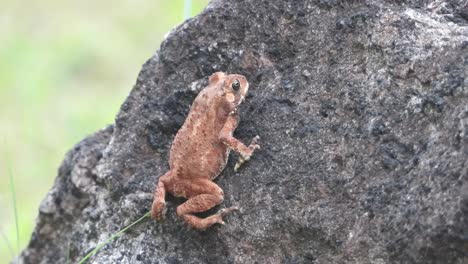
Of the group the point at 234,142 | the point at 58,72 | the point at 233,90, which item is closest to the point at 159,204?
the point at 234,142

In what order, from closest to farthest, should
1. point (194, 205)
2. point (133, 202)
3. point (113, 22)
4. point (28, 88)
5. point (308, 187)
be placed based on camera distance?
point (308, 187)
point (194, 205)
point (133, 202)
point (28, 88)
point (113, 22)

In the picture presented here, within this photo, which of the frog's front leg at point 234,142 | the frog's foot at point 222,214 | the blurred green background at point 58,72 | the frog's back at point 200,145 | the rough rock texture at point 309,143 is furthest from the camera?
the blurred green background at point 58,72

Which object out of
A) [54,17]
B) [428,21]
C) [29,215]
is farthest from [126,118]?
[54,17]

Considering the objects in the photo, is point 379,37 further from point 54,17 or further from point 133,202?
point 54,17

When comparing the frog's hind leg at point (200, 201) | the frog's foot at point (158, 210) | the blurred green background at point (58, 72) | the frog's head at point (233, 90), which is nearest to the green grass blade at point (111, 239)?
the frog's foot at point (158, 210)

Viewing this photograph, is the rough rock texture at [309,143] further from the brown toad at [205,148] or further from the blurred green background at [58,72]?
the blurred green background at [58,72]

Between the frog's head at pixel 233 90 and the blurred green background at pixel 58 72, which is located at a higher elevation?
the frog's head at pixel 233 90
